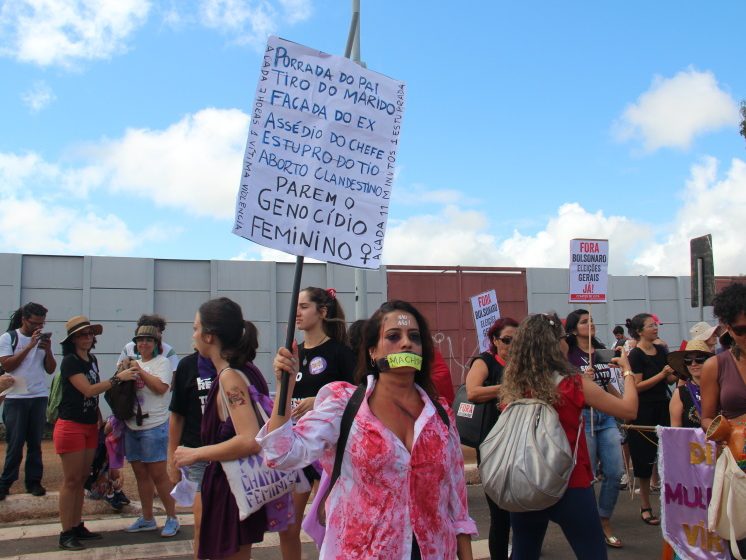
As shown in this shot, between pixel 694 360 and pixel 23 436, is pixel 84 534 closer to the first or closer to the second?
pixel 23 436

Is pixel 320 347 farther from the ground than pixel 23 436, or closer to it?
farther from the ground

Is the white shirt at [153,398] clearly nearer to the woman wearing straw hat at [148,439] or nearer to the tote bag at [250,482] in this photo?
the woman wearing straw hat at [148,439]

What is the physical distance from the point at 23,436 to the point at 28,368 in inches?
28.6

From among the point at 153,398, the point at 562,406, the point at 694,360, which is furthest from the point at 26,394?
the point at 694,360

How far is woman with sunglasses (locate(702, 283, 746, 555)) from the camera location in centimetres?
384

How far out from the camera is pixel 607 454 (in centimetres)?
630

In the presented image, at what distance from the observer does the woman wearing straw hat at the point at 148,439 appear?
254 inches

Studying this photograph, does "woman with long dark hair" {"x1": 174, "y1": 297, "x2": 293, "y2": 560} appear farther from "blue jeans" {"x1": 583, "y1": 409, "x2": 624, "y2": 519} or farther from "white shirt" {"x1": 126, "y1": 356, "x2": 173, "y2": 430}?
"blue jeans" {"x1": 583, "y1": 409, "x2": 624, "y2": 519}

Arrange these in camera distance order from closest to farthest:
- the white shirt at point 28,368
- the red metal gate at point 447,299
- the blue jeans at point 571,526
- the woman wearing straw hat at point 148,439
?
1. the blue jeans at point 571,526
2. the woman wearing straw hat at point 148,439
3. the white shirt at point 28,368
4. the red metal gate at point 447,299

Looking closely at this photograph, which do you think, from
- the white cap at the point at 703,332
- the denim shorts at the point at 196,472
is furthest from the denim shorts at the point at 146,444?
the white cap at the point at 703,332

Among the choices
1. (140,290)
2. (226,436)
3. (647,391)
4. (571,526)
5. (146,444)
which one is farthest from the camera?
(140,290)

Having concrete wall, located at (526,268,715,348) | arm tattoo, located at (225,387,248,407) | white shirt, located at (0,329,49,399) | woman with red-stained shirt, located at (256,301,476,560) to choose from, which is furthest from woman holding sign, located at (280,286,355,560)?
concrete wall, located at (526,268,715,348)

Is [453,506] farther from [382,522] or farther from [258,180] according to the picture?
[258,180]

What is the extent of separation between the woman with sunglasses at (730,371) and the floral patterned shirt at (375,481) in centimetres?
202
